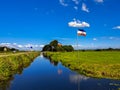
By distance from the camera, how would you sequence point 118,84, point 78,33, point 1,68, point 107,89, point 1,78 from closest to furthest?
point 107,89 < point 118,84 < point 1,78 < point 1,68 < point 78,33

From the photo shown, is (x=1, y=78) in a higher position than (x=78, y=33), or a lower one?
lower

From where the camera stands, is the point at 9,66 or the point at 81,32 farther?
the point at 81,32

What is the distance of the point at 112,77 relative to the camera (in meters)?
27.4

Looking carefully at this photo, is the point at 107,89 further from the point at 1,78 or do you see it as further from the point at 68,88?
the point at 1,78

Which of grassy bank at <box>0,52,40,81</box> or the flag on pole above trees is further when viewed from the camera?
the flag on pole above trees

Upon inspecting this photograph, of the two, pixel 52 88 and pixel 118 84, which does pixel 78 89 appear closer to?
pixel 52 88

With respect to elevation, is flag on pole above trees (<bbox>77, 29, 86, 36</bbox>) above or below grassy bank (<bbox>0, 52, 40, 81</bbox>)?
above

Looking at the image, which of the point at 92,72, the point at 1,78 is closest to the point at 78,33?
the point at 92,72

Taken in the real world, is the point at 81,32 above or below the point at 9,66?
above

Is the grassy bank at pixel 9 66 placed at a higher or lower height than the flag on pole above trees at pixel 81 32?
lower

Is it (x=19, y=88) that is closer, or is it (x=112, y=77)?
(x=19, y=88)

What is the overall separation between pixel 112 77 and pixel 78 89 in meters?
7.48

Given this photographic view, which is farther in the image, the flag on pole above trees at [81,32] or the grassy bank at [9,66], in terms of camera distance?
the flag on pole above trees at [81,32]

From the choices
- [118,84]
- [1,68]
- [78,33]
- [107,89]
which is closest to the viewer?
[107,89]
